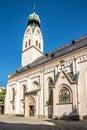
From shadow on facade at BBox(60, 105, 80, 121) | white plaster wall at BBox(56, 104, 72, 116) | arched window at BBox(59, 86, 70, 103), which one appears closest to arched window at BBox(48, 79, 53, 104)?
arched window at BBox(59, 86, 70, 103)

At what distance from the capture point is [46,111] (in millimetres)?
24625

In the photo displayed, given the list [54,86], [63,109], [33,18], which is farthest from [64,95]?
[33,18]

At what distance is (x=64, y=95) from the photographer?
21641 millimetres

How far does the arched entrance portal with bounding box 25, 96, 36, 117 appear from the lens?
89.0 ft

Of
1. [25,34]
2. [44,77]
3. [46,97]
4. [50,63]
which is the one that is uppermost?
[25,34]

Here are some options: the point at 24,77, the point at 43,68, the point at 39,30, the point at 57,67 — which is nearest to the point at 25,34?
the point at 39,30

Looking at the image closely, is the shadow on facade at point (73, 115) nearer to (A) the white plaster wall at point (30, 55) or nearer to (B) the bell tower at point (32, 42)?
(B) the bell tower at point (32, 42)

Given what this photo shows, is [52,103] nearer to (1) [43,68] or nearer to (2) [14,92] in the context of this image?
(1) [43,68]

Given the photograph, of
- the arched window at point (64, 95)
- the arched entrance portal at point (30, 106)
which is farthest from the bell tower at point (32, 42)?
the arched window at point (64, 95)

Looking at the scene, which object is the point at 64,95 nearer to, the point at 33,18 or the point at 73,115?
the point at 73,115

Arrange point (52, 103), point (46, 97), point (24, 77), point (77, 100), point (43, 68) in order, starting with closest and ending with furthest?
point (77, 100), point (52, 103), point (46, 97), point (43, 68), point (24, 77)

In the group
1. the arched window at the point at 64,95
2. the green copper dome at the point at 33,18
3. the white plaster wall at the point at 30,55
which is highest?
the green copper dome at the point at 33,18

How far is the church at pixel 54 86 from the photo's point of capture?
805 inches

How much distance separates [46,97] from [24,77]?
8458mm
